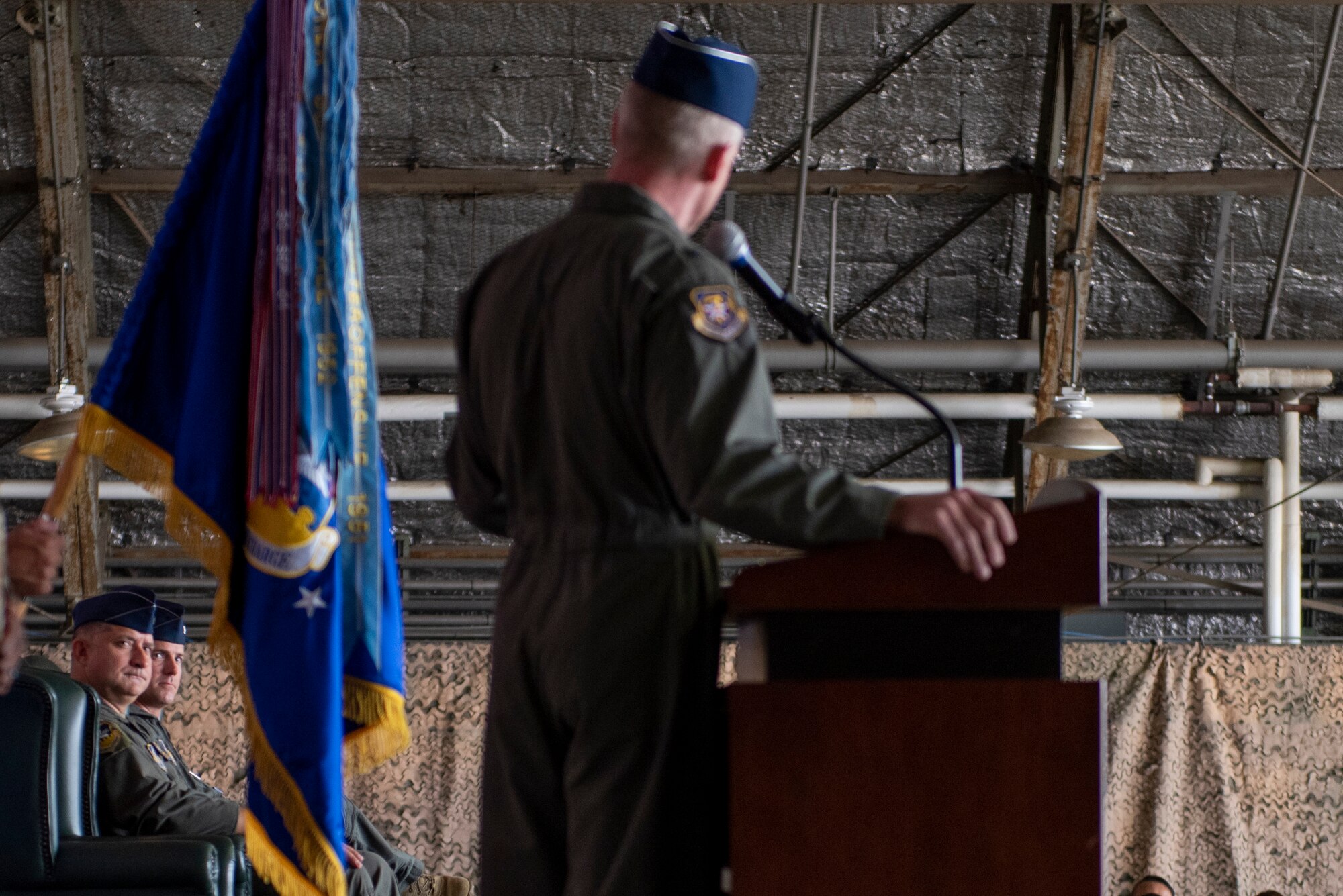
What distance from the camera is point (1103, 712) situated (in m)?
1.47

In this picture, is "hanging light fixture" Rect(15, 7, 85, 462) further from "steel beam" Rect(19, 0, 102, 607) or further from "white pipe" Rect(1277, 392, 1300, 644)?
"white pipe" Rect(1277, 392, 1300, 644)

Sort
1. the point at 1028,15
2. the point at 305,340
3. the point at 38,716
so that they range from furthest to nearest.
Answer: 1. the point at 1028,15
2. the point at 38,716
3. the point at 305,340

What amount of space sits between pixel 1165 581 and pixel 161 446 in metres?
7.71

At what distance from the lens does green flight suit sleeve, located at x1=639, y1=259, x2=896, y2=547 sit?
1434mm

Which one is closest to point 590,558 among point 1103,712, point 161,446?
point 1103,712

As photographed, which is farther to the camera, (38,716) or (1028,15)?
(1028,15)

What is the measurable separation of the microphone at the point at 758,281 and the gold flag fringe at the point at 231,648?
1.08 metres

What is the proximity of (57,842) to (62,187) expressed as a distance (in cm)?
446

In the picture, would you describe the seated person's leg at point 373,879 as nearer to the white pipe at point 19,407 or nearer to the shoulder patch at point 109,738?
the shoulder patch at point 109,738

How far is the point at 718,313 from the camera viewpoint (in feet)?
4.96

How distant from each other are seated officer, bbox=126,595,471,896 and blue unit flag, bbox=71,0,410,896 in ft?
6.01

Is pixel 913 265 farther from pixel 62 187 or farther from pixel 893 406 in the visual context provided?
pixel 62 187

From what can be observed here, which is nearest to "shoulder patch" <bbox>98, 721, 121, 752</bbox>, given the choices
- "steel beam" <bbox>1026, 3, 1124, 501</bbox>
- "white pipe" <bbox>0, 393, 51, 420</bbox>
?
"white pipe" <bbox>0, 393, 51, 420</bbox>

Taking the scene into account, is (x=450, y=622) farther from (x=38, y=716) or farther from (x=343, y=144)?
(x=343, y=144)
